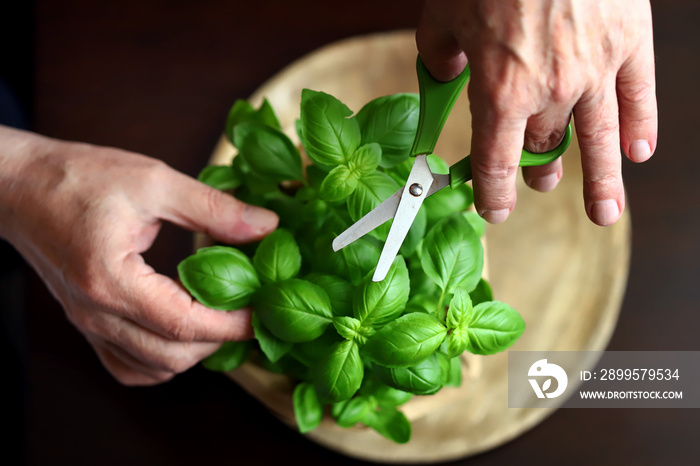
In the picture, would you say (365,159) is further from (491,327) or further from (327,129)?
(491,327)

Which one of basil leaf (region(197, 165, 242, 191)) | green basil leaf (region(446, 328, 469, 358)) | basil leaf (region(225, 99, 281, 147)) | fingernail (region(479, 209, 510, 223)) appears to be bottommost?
green basil leaf (region(446, 328, 469, 358))

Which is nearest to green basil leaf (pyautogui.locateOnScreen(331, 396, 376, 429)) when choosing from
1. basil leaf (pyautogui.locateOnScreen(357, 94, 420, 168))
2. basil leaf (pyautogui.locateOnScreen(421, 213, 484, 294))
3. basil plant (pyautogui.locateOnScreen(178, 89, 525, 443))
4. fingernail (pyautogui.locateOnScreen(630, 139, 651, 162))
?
basil plant (pyautogui.locateOnScreen(178, 89, 525, 443))

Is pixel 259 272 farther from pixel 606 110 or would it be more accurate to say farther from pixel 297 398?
pixel 606 110

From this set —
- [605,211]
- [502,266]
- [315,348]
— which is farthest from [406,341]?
[502,266]

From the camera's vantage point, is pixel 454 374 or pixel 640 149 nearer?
pixel 640 149

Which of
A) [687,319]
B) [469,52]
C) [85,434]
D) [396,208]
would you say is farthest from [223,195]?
[687,319]

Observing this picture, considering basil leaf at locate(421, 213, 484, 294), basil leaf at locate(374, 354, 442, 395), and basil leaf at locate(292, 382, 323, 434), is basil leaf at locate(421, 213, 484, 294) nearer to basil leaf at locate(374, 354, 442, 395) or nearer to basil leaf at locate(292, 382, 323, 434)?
basil leaf at locate(374, 354, 442, 395)

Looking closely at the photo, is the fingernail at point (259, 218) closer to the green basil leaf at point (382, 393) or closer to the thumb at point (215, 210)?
the thumb at point (215, 210)

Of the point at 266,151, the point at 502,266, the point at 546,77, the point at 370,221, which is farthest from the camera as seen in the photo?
the point at 502,266

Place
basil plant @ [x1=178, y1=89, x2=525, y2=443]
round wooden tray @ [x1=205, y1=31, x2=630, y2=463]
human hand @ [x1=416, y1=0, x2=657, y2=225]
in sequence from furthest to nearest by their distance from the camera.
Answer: round wooden tray @ [x1=205, y1=31, x2=630, y2=463] < basil plant @ [x1=178, y1=89, x2=525, y2=443] < human hand @ [x1=416, y1=0, x2=657, y2=225]
